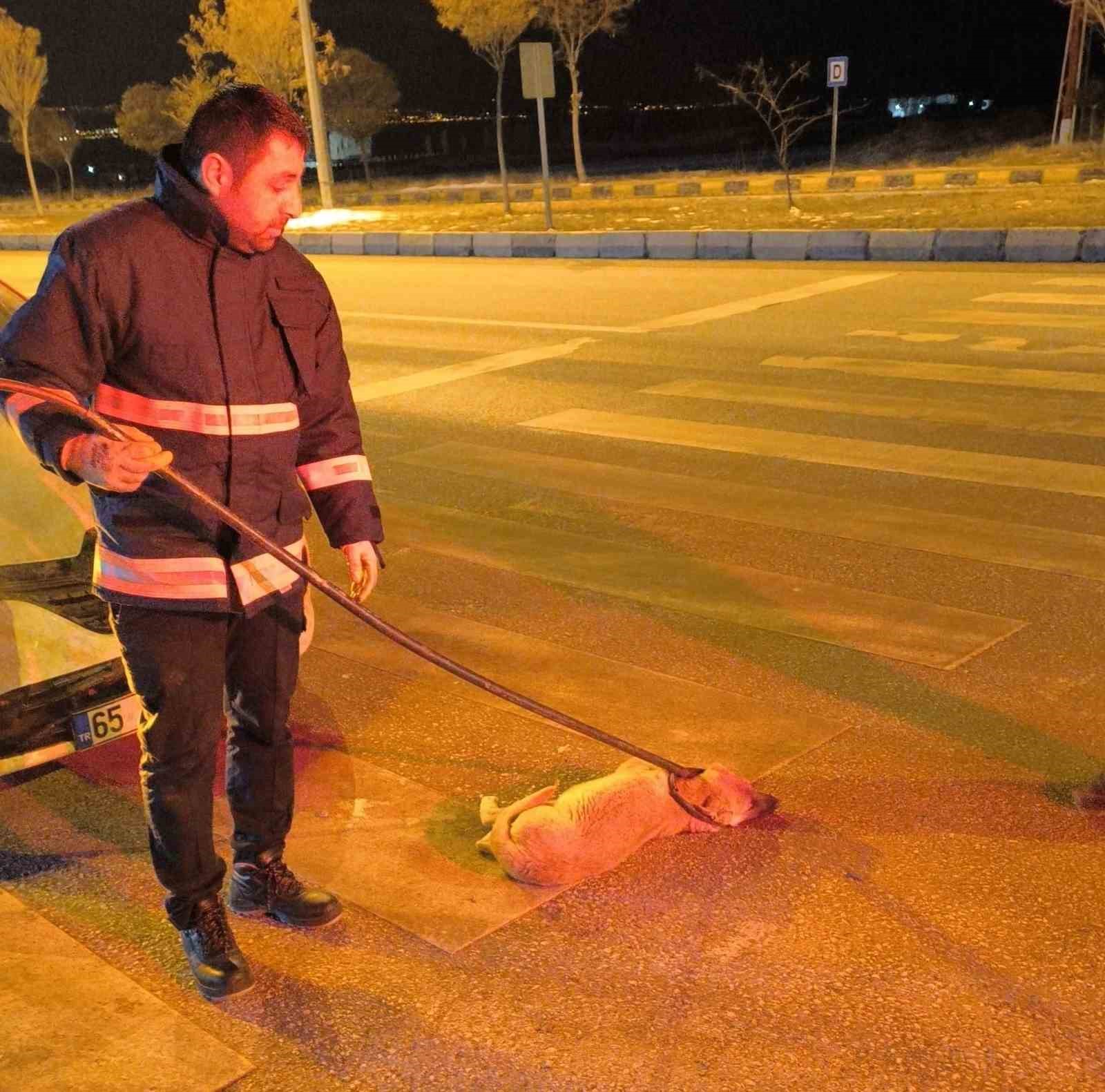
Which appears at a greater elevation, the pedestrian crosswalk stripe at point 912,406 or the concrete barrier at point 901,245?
the pedestrian crosswalk stripe at point 912,406

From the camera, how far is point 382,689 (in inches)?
179

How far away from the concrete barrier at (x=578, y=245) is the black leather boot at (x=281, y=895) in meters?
15.0

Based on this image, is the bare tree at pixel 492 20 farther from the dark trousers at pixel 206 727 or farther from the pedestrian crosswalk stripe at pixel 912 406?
the dark trousers at pixel 206 727

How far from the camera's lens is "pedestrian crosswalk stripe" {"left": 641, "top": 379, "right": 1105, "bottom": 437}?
24.6ft

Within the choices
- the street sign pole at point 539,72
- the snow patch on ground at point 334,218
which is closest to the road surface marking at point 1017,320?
the street sign pole at point 539,72

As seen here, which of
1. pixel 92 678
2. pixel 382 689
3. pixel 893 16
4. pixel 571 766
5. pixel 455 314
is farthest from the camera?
pixel 893 16

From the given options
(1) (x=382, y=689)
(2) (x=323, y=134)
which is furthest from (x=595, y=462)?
(2) (x=323, y=134)

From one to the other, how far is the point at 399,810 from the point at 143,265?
171cm

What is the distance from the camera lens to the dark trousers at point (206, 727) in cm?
276

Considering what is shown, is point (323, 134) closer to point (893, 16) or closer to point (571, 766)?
point (571, 766)

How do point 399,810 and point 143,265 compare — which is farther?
point 399,810

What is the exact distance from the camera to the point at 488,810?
11.7 feet

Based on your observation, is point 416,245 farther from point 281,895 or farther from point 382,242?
point 281,895

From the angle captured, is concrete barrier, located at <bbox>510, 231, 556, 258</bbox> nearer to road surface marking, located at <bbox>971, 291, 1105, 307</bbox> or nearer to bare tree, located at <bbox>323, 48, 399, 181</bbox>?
road surface marking, located at <bbox>971, 291, 1105, 307</bbox>
